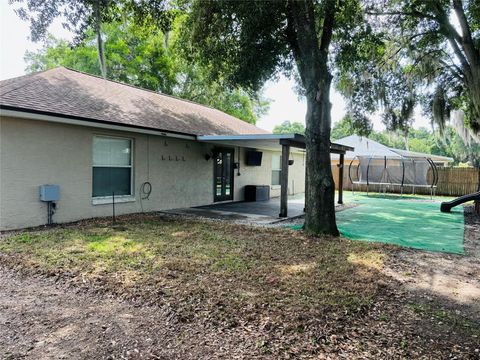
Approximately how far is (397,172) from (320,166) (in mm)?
14566

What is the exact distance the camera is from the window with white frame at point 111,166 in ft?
28.2

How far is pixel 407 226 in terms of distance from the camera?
29.0ft

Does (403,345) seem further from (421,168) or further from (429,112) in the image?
(421,168)

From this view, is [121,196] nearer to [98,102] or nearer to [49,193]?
[49,193]

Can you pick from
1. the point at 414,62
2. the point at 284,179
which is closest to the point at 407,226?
the point at 284,179

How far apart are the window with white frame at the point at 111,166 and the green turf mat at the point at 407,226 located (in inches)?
227

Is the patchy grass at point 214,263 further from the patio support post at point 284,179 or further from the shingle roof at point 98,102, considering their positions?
the shingle roof at point 98,102

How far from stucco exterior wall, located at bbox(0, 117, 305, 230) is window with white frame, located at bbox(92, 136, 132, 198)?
179 mm

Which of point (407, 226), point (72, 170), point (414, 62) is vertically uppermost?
point (414, 62)

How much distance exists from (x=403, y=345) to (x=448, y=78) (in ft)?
45.6

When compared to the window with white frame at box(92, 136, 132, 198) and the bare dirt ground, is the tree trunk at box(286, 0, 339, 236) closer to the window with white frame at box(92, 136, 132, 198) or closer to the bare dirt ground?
the bare dirt ground

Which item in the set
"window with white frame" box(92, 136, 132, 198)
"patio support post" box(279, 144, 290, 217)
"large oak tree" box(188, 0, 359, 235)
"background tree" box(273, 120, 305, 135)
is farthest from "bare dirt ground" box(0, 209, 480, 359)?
"background tree" box(273, 120, 305, 135)

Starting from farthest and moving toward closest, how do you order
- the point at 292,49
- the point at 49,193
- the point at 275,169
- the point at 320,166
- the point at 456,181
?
the point at 456,181, the point at 275,169, the point at 292,49, the point at 49,193, the point at 320,166

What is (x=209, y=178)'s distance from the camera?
40.1ft
